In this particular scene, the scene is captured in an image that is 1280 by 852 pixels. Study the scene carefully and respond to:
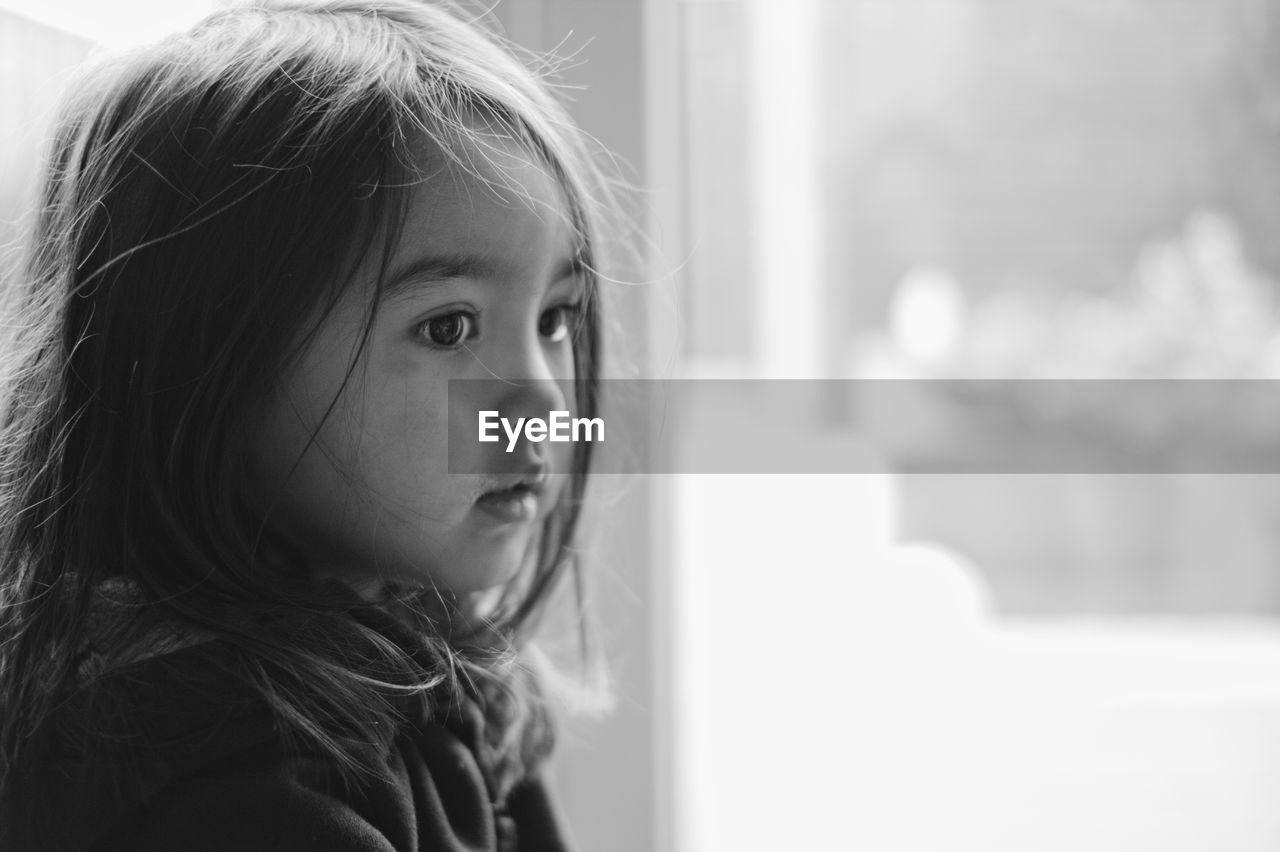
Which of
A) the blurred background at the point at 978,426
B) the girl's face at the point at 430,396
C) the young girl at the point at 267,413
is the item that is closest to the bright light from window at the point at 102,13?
the young girl at the point at 267,413

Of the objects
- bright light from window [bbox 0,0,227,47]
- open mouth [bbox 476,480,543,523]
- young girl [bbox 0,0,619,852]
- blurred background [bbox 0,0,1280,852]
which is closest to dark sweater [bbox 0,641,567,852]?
young girl [bbox 0,0,619,852]

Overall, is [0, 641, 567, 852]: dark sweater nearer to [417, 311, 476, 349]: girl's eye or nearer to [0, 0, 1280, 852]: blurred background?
[417, 311, 476, 349]: girl's eye

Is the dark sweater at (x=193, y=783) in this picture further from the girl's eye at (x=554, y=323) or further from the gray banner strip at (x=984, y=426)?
the gray banner strip at (x=984, y=426)

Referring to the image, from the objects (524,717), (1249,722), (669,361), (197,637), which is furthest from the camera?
(1249,722)

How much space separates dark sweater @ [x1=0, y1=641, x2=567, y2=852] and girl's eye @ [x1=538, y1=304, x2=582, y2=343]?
22cm

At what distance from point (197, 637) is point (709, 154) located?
0.71 meters

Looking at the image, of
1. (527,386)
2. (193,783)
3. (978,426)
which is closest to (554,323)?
(527,386)

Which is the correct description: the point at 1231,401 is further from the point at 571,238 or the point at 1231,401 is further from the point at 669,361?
the point at 571,238

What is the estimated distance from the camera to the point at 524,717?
2.04 ft

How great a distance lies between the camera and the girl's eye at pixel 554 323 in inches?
21.4

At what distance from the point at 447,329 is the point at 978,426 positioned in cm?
71

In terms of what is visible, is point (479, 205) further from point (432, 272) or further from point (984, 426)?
point (984, 426)

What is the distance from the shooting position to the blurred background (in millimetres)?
986

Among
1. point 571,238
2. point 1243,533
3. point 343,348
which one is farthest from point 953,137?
point 343,348
